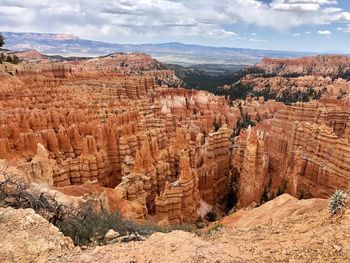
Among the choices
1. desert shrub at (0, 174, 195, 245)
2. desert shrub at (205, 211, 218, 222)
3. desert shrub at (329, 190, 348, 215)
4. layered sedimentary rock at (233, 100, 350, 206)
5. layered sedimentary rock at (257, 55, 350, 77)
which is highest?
layered sedimentary rock at (257, 55, 350, 77)

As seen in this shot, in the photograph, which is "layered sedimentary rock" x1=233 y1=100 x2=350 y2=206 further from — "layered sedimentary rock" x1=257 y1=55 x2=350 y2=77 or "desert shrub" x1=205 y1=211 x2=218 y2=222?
"layered sedimentary rock" x1=257 y1=55 x2=350 y2=77

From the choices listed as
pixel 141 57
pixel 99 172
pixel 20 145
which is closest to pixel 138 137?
pixel 99 172

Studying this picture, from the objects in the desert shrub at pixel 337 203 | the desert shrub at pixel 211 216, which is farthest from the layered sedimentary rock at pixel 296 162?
the desert shrub at pixel 337 203

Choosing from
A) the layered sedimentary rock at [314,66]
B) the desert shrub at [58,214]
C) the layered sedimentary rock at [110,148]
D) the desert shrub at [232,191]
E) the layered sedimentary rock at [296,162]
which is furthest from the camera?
the layered sedimentary rock at [314,66]

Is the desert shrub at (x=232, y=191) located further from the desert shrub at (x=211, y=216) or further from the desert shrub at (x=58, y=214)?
the desert shrub at (x=58, y=214)

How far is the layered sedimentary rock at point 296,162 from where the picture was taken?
71.4ft

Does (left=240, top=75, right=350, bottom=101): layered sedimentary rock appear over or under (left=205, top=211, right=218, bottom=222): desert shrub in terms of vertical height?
over

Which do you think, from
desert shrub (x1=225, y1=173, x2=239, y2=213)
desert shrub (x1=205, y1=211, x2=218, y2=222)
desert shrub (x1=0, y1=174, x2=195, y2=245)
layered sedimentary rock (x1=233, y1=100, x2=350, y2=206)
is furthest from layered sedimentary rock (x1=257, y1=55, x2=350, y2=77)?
desert shrub (x1=0, y1=174, x2=195, y2=245)

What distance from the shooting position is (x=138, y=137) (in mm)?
27359

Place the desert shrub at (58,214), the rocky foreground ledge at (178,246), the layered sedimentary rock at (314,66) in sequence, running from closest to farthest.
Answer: the rocky foreground ledge at (178,246) → the desert shrub at (58,214) → the layered sedimentary rock at (314,66)

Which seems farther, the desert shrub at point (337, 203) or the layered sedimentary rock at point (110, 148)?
the layered sedimentary rock at point (110, 148)

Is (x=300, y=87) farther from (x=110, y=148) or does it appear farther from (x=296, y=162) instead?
(x=110, y=148)

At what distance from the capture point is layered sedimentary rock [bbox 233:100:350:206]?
856 inches

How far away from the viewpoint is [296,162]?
78.2ft
